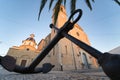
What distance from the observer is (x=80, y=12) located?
94 centimetres

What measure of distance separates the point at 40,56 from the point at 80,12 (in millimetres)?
660

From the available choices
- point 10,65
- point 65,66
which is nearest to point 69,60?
point 65,66

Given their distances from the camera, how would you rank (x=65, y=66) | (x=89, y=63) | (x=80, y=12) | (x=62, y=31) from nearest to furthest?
(x=80, y=12) → (x=62, y=31) → (x=65, y=66) → (x=89, y=63)

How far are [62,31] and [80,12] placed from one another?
270 millimetres

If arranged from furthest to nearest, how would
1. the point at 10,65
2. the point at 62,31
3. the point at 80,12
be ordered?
the point at 10,65 → the point at 62,31 → the point at 80,12

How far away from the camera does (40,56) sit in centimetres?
117

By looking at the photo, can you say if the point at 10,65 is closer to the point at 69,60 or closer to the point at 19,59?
the point at 69,60

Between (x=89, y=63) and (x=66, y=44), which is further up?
(x=66, y=44)

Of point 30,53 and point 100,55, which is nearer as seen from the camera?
point 100,55

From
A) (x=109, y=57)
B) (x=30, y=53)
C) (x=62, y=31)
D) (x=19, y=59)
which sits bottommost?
(x=109, y=57)

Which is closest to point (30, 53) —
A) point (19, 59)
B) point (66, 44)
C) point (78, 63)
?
point (19, 59)

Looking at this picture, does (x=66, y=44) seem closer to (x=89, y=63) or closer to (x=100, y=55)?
(x=89, y=63)

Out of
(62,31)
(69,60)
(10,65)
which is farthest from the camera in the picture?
(69,60)

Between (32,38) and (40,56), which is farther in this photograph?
(32,38)
